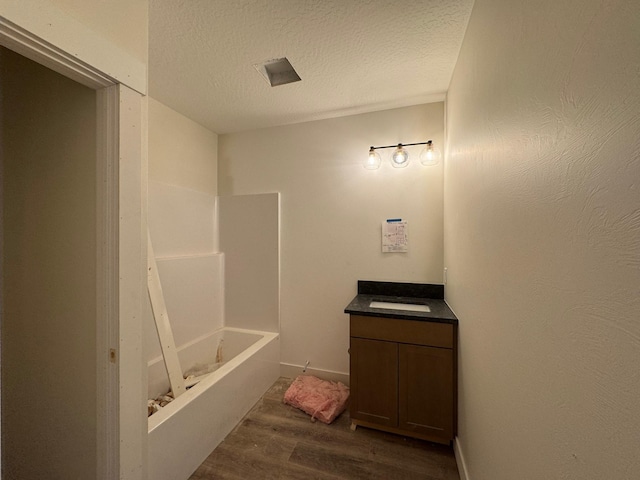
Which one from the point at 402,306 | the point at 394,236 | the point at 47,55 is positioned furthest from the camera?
the point at 394,236

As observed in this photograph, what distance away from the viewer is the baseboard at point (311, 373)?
2318mm

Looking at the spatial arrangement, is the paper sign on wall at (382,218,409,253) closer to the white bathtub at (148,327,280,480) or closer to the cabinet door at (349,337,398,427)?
the cabinet door at (349,337,398,427)

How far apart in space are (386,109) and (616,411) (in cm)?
233

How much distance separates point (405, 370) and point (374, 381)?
0.78ft

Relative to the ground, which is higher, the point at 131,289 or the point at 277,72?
the point at 277,72

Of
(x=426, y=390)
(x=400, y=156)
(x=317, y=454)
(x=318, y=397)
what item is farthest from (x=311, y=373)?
(x=400, y=156)

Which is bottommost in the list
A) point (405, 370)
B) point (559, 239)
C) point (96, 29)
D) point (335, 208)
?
point (405, 370)

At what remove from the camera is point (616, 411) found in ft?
1.29

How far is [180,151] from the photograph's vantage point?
230 cm

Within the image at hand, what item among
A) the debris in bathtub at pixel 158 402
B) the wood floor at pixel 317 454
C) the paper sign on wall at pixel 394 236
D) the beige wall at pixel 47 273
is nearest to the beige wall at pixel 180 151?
the beige wall at pixel 47 273

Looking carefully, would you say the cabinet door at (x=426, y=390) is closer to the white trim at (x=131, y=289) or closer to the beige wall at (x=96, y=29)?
the white trim at (x=131, y=289)

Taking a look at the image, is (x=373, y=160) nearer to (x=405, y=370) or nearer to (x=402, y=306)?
(x=402, y=306)

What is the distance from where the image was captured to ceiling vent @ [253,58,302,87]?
5.51 feet

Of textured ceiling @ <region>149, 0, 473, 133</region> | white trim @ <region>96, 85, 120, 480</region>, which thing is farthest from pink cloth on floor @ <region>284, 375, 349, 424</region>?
textured ceiling @ <region>149, 0, 473, 133</region>
